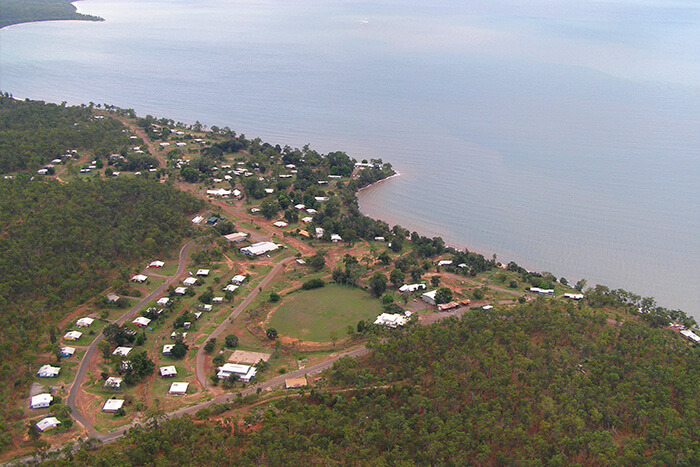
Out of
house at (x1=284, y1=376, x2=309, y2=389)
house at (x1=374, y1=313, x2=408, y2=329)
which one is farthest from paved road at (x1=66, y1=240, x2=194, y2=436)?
house at (x1=374, y1=313, x2=408, y2=329)

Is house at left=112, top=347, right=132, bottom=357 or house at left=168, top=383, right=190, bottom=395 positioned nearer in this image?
house at left=168, top=383, right=190, bottom=395

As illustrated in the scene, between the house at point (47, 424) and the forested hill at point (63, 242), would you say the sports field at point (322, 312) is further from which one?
the house at point (47, 424)

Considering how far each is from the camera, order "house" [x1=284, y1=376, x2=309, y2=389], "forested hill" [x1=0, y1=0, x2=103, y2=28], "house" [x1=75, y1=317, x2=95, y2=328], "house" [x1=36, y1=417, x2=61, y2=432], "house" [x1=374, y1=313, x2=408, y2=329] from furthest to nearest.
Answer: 1. "forested hill" [x1=0, y1=0, x2=103, y2=28]
2. "house" [x1=374, y1=313, x2=408, y2=329]
3. "house" [x1=75, y1=317, x2=95, y2=328]
4. "house" [x1=284, y1=376, x2=309, y2=389]
5. "house" [x1=36, y1=417, x2=61, y2=432]

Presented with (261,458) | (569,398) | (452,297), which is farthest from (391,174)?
(261,458)

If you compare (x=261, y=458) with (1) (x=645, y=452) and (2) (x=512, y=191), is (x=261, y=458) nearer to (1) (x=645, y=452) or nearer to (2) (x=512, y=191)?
(1) (x=645, y=452)

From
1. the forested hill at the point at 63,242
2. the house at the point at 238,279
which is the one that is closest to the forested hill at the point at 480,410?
the forested hill at the point at 63,242

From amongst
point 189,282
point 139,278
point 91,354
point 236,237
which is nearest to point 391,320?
point 189,282

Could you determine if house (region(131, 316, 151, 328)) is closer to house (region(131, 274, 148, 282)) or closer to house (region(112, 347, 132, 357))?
house (region(112, 347, 132, 357))
